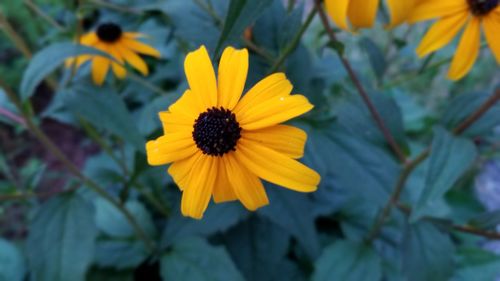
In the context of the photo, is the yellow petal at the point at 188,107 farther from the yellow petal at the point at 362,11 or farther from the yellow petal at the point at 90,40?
the yellow petal at the point at 90,40

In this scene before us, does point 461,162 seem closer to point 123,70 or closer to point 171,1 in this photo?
point 171,1

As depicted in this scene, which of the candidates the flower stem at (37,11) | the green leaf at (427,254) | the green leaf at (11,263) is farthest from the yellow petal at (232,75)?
the green leaf at (11,263)

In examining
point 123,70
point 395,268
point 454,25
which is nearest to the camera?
point 454,25

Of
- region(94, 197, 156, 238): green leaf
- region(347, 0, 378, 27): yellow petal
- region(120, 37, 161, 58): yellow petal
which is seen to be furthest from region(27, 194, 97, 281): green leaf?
region(347, 0, 378, 27): yellow petal

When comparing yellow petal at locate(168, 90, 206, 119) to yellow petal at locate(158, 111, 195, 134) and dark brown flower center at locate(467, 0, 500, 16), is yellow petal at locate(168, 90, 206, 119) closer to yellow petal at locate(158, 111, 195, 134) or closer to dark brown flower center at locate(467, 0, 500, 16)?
yellow petal at locate(158, 111, 195, 134)

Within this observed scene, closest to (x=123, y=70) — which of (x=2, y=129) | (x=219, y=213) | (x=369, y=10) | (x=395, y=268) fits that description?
(x=219, y=213)

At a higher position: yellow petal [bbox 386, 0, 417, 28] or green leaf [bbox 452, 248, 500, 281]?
yellow petal [bbox 386, 0, 417, 28]

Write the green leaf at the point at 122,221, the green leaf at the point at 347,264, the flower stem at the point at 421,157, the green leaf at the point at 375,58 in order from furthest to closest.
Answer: the green leaf at the point at 122,221, the green leaf at the point at 375,58, the green leaf at the point at 347,264, the flower stem at the point at 421,157
